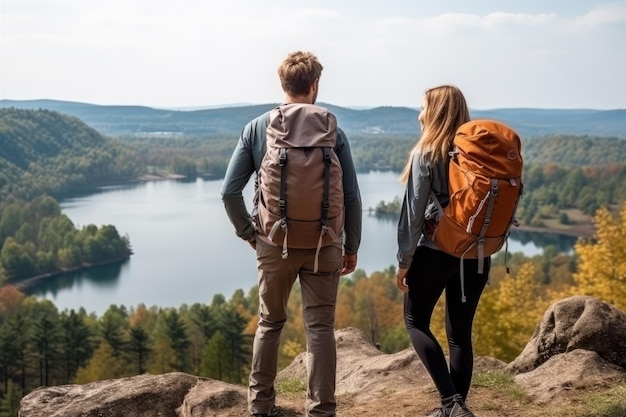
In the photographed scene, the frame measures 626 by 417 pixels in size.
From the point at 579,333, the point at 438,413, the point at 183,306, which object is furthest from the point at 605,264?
the point at 183,306

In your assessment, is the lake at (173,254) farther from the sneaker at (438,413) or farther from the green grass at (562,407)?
the sneaker at (438,413)

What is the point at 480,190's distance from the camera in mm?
2920

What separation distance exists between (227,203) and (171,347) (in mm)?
27764

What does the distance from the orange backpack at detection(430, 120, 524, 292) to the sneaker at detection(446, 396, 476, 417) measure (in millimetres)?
634

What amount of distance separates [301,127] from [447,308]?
1099 mm

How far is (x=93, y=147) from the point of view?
5320 inches

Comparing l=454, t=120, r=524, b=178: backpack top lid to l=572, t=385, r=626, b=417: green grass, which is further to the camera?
l=572, t=385, r=626, b=417: green grass

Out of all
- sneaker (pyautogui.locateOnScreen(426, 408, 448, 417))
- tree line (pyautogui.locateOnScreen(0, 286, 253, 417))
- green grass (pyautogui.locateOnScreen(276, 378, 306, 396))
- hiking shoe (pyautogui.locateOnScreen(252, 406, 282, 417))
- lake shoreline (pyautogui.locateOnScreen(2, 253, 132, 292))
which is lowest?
lake shoreline (pyautogui.locateOnScreen(2, 253, 132, 292))

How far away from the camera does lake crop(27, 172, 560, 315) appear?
56.2m

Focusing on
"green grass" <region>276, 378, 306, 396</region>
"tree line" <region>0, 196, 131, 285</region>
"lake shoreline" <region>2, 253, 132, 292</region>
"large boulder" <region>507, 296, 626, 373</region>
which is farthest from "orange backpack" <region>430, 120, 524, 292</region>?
"lake shoreline" <region>2, 253, 132, 292</region>

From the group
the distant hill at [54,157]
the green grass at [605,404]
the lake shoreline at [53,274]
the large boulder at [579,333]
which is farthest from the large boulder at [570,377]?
the distant hill at [54,157]

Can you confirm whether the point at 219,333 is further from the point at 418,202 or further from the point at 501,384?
the point at 418,202

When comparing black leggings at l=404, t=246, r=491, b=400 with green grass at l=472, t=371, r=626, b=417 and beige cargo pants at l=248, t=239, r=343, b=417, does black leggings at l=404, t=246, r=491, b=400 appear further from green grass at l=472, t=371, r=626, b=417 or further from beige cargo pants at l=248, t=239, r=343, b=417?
green grass at l=472, t=371, r=626, b=417

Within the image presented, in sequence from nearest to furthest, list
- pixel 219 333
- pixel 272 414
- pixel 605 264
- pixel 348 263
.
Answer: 1. pixel 348 263
2. pixel 272 414
3. pixel 605 264
4. pixel 219 333
